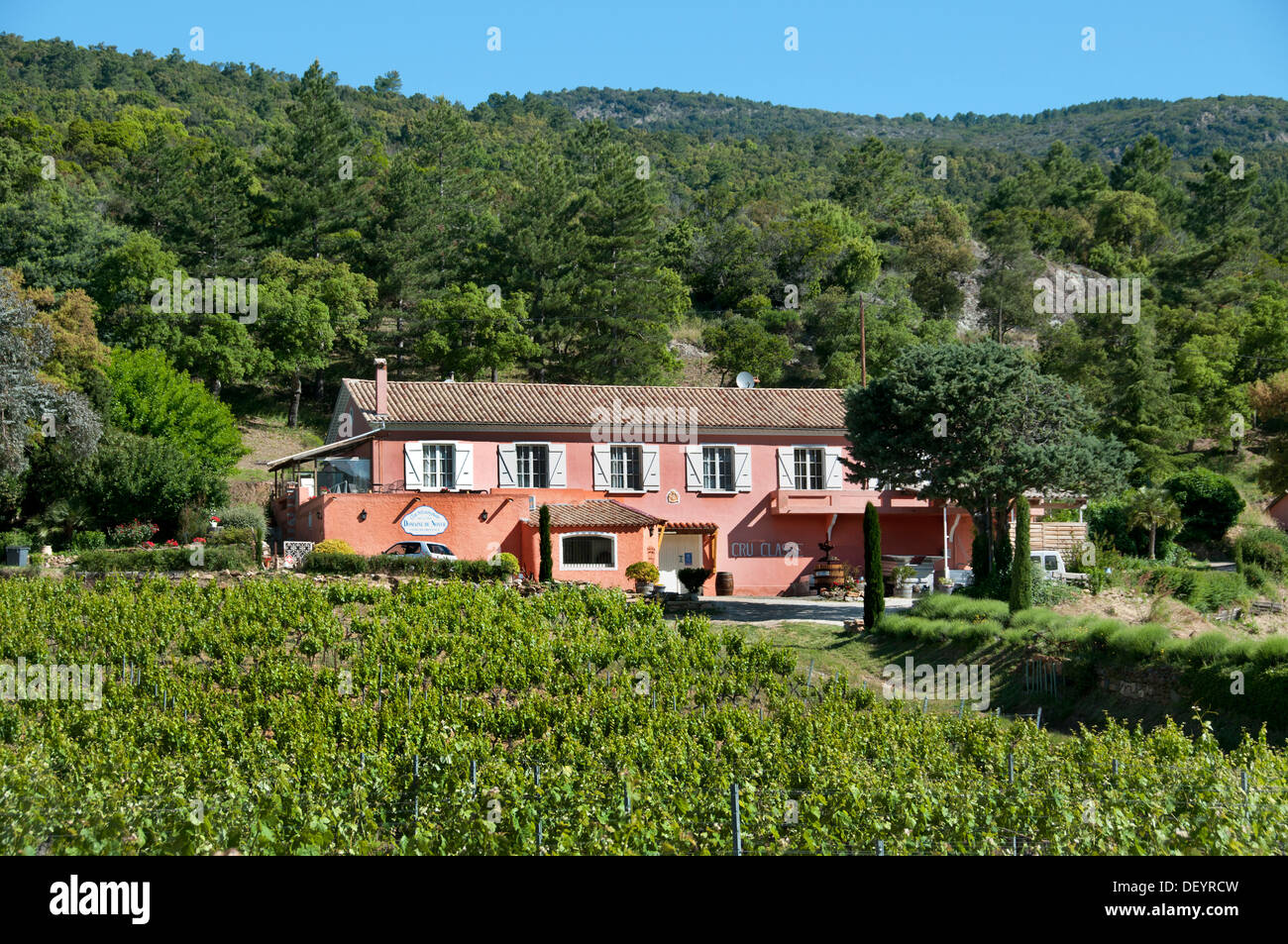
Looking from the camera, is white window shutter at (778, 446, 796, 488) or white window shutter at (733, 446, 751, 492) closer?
white window shutter at (733, 446, 751, 492)

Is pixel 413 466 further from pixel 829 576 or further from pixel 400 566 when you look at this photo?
pixel 829 576

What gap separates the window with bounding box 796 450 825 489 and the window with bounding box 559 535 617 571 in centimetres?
646

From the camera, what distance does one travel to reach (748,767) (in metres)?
12.1

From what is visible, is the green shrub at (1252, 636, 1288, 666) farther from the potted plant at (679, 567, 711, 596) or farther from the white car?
the white car

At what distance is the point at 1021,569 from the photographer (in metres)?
21.0

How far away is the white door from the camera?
3002 centimetres

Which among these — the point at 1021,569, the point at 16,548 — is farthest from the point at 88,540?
the point at 1021,569

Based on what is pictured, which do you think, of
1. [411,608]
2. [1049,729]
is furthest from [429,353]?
[1049,729]

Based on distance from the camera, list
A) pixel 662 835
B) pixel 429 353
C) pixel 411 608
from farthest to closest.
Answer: pixel 429 353, pixel 411 608, pixel 662 835

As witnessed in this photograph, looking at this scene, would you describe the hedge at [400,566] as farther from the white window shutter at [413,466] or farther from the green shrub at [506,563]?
the white window shutter at [413,466]

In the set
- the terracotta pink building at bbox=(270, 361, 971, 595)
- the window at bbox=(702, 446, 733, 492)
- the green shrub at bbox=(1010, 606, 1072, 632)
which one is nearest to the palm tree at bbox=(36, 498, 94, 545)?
the terracotta pink building at bbox=(270, 361, 971, 595)
